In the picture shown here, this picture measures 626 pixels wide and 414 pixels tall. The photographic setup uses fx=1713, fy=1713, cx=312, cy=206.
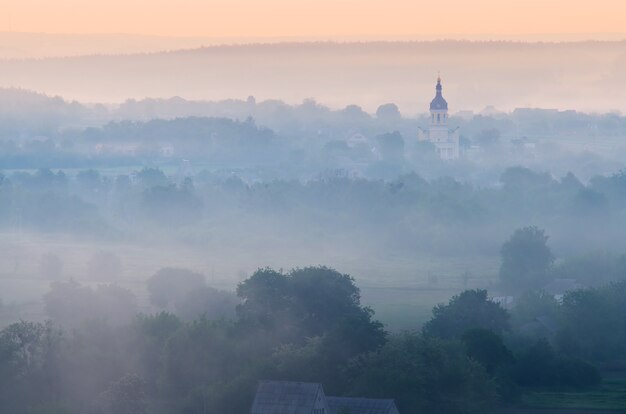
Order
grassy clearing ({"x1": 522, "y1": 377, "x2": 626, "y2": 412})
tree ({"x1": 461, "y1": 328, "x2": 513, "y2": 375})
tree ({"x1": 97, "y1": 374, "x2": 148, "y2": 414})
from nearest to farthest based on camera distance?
tree ({"x1": 97, "y1": 374, "x2": 148, "y2": 414}) → grassy clearing ({"x1": 522, "y1": 377, "x2": 626, "y2": 412}) → tree ({"x1": 461, "y1": 328, "x2": 513, "y2": 375})

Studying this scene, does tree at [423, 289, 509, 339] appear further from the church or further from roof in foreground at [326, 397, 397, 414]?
the church

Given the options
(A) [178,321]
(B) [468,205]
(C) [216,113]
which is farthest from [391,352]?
(C) [216,113]

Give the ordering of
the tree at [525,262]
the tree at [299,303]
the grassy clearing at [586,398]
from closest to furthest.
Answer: the grassy clearing at [586,398] → the tree at [299,303] → the tree at [525,262]

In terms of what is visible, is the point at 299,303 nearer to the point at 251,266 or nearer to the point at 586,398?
the point at 586,398

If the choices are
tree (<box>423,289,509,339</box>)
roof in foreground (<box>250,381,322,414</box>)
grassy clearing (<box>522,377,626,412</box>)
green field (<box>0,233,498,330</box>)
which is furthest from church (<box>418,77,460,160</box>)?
roof in foreground (<box>250,381,322,414</box>)

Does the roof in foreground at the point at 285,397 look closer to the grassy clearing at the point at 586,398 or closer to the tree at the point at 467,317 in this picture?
the grassy clearing at the point at 586,398

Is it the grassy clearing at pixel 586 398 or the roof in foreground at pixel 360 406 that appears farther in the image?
the grassy clearing at pixel 586 398

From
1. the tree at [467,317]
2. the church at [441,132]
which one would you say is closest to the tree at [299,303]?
the tree at [467,317]
